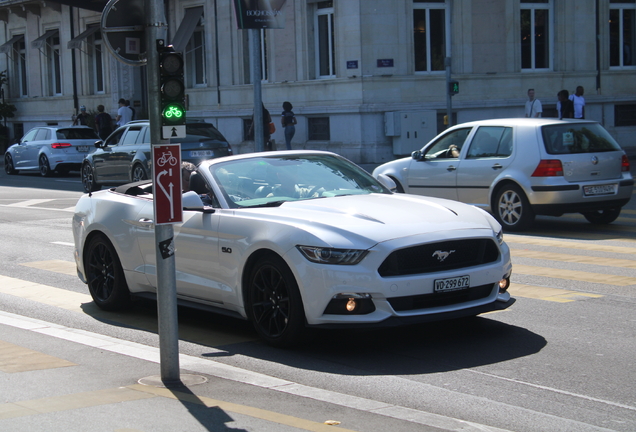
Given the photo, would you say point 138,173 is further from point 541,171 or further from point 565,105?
point 565,105

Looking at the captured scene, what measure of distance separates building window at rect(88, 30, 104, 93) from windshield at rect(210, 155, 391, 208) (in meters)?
34.5

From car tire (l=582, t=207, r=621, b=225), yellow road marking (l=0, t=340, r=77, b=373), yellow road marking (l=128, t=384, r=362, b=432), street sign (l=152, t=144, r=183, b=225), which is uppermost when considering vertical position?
street sign (l=152, t=144, r=183, b=225)

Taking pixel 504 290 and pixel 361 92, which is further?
pixel 361 92

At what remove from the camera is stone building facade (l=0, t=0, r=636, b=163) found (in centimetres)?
2709

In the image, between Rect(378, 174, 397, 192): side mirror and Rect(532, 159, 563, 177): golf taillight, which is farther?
Rect(532, 159, 563, 177): golf taillight

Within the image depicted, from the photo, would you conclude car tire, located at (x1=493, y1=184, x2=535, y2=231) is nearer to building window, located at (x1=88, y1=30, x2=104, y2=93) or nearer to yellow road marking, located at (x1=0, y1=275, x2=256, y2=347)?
yellow road marking, located at (x1=0, y1=275, x2=256, y2=347)

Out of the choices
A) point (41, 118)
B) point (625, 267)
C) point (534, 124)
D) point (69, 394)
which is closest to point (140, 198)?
point (69, 394)

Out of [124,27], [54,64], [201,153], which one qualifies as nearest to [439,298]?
[124,27]

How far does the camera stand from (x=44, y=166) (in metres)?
28.5

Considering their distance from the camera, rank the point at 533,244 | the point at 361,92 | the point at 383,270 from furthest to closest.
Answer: the point at 361,92
the point at 533,244
the point at 383,270

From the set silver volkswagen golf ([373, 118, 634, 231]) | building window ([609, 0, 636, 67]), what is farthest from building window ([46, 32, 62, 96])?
silver volkswagen golf ([373, 118, 634, 231])

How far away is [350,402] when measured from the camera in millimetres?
5328

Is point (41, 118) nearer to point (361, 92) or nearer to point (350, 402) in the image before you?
point (361, 92)

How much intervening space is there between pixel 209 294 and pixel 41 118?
39021mm
